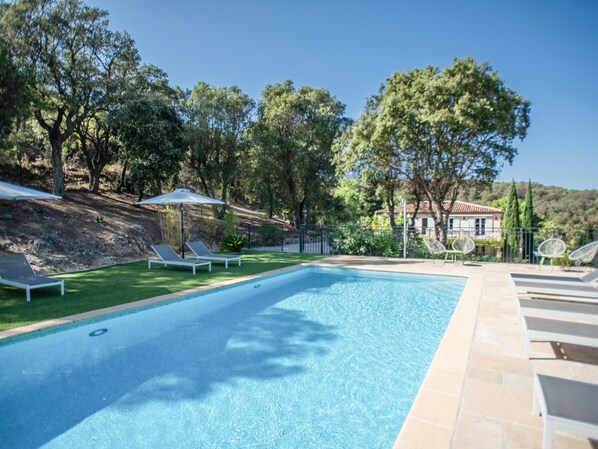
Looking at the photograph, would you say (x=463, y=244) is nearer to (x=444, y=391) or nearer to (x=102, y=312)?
(x=444, y=391)

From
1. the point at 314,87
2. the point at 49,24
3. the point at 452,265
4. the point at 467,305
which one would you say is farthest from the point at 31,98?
the point at 314,87

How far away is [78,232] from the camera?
1207cm

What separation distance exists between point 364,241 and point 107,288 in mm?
9265

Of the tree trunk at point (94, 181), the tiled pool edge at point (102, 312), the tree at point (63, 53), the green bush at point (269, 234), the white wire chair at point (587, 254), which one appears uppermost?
the tree at point (63, 53)

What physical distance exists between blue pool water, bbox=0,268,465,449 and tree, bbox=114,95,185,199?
10.8 metres

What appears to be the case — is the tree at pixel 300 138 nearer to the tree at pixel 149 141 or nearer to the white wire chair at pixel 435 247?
the tree at pixel 149 141

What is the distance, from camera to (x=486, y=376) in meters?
3.38

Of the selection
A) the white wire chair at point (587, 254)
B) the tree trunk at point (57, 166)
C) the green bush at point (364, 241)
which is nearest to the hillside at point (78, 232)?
the tree trunk at point (57, 166)

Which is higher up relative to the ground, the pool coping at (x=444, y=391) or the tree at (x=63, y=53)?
the tree at (x=63, y=53)

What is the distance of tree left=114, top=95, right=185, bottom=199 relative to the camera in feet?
50.3

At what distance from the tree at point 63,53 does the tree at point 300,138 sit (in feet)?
25.5

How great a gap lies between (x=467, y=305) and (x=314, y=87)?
1973 centimetres

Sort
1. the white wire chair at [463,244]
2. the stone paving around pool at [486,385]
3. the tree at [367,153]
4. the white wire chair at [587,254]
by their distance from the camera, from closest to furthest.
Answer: the stone paving around pool at [486,385], the white wire chair at [587,254], the white wire chair at [463,244], the tree at [367,153]

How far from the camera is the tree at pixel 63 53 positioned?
40.7 ft
